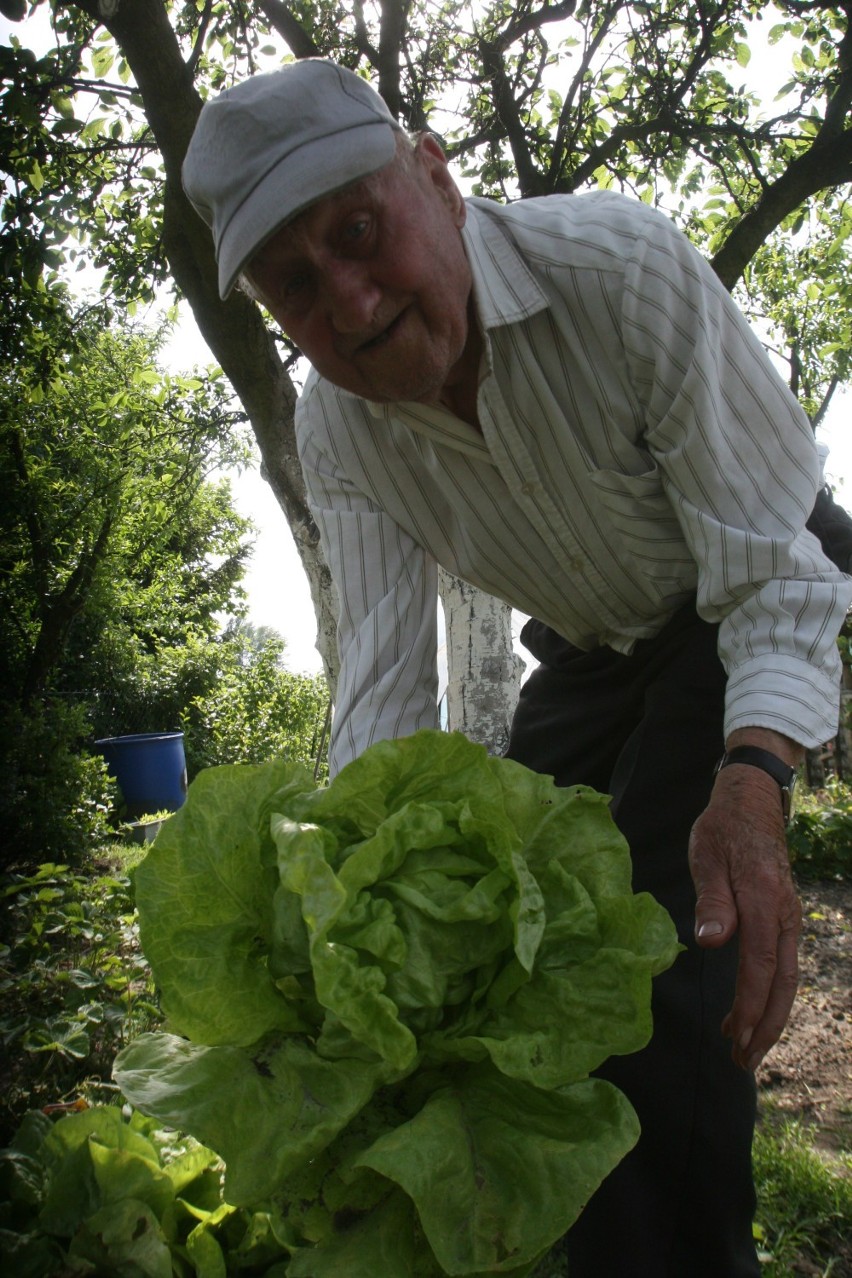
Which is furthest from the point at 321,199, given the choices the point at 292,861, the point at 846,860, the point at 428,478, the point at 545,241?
the point at 846,860

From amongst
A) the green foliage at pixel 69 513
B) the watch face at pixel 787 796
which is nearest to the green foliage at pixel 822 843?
the green foliage at pixel 69 513

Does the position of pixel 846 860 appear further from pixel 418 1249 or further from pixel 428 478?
pixel 418 1249

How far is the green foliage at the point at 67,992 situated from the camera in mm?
3336

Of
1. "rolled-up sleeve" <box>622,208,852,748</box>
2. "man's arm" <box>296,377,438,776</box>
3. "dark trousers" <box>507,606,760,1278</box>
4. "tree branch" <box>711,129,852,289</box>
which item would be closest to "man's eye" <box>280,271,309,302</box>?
"man's arm" <box>296,377,438,776</box>

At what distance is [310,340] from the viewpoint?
6.47 ft

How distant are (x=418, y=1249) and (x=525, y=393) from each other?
170 centimetres

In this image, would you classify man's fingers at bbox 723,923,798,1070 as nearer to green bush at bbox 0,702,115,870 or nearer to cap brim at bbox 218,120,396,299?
cap brim at bbox 218,120,396,299

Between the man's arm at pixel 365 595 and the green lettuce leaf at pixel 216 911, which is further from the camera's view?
the man's arm at pixel 365 595

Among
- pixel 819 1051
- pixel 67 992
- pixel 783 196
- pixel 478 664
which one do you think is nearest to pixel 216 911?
pixel 67 992

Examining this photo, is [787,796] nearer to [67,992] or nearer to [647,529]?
[647,529]

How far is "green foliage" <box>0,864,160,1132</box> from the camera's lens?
10.9ft

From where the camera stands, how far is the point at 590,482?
2.21 meters

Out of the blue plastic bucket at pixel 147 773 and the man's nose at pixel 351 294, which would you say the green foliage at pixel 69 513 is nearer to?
the blue plastic bucket at pixel 147 773

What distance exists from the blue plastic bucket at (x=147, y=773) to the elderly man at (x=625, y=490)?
1012 centimetres
